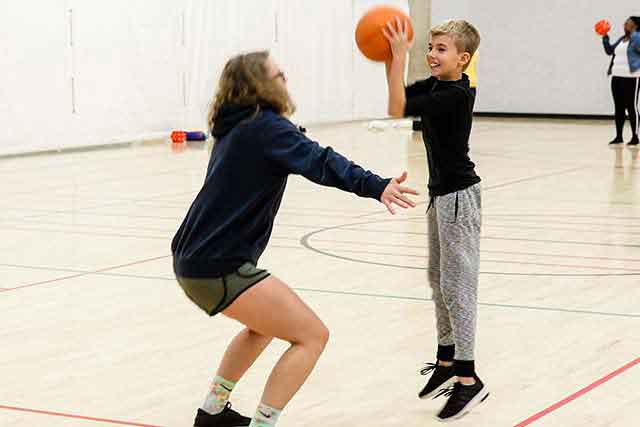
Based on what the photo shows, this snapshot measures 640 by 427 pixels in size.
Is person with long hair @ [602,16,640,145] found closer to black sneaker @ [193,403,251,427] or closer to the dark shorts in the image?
black sneaker @ [193,403,251,427]

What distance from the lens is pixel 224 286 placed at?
12.4 feet

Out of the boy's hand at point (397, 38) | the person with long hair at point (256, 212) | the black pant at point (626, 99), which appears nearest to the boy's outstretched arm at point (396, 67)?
the boy's hand at point (397, 38)

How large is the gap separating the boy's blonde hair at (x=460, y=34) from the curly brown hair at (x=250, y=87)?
82 centimetres

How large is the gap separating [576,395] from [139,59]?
13230 millimetres

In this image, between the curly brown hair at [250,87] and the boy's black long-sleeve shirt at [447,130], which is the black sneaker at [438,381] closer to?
the boy's black long-sleeve shirt at [447,130]

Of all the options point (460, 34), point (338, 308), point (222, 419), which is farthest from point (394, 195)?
point (338, 308)

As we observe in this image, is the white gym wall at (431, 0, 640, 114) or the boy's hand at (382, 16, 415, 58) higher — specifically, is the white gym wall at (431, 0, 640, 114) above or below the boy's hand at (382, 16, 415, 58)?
below

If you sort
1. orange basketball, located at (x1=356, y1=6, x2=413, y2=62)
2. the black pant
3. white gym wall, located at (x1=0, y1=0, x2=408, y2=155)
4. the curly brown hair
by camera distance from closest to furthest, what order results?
the curly brown hair < orange basketball, located at (x1=356, y1=6, x2=413, y2=62) < white gym wall, located at (x1=0, y1=0, x2=408, y2=155) < the black pant

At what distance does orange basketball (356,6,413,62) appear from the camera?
4.40 m

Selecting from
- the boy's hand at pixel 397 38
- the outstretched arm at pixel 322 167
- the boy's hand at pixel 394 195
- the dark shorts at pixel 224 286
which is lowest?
the dark shorts at pixel 224 286

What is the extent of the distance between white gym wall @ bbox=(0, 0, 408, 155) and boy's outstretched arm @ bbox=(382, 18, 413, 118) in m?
10.4

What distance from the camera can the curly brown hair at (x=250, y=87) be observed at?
3.85 metres

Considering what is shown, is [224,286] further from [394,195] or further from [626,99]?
[626,99]

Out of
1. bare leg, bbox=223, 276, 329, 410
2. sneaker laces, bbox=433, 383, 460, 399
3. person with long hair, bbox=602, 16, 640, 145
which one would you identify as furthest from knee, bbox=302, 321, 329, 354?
person with long hair, bbox=602, 16, 640, 145
